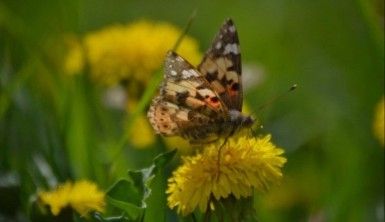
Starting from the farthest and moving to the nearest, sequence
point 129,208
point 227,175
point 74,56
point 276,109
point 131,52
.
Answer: point 276,109
point 74,56
point 131,52
point 129,208
point 227,175

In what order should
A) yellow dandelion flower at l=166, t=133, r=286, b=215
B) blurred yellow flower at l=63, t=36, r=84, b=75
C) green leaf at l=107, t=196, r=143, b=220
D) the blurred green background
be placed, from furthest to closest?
blurred yellow flower at l=63, t=36, r=84, b=75 < the blurred green background < green leaf at l=107, t=196, r=143, b=220 < yellow dandelion flower at l=166, t=133, r=286, b=215

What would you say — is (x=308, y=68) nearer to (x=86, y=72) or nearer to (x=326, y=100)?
(x=326, y=100)

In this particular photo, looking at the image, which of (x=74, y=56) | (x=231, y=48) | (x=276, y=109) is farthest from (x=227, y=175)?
(x=276, y=109)

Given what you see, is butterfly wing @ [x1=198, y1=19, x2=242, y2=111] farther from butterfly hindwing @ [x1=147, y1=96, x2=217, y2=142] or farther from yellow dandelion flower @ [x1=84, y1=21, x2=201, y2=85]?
yellow dandelion flower @ [x1=84, y1=21, x2=201, y2=85]

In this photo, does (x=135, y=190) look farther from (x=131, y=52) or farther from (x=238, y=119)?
(x=131, y=52)

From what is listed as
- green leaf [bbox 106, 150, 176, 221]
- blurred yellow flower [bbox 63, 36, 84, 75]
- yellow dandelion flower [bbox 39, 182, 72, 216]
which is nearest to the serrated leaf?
green leaf [bbox 106, 150, 176, 221]

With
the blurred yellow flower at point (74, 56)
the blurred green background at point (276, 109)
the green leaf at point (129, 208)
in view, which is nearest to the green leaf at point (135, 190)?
the green leaf at point (129, 208)
